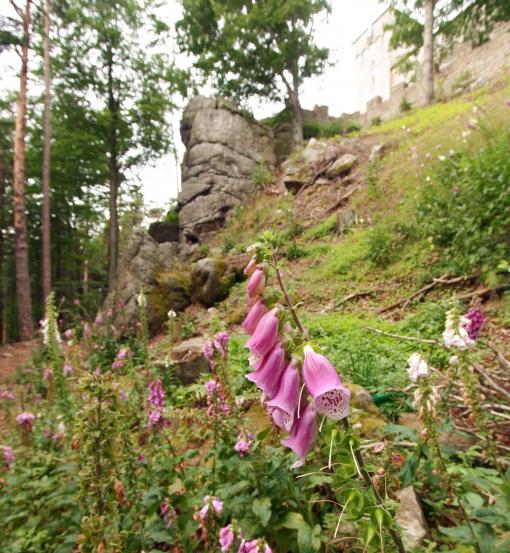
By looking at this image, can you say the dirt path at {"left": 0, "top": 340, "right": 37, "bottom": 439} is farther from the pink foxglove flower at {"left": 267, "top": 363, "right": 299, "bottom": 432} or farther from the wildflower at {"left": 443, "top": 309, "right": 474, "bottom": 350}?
the wildflower at {"left": 443, "top": 309, "right": 474, "bottom": 350}

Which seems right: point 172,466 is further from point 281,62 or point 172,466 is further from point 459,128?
point 281,62

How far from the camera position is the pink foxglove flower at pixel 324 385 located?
A: 33.3 inches

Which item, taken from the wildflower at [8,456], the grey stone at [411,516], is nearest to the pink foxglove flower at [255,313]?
the grey stone at [411,516]

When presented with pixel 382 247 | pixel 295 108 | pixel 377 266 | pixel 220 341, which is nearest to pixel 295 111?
pixel 295 108

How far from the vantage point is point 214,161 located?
637 inches

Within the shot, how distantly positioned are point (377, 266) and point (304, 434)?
605 cm

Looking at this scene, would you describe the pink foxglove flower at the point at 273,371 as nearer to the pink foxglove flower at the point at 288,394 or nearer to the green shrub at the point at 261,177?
the pink foxglove flower at the point at 288,394

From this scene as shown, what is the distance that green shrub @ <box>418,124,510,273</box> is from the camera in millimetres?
4391

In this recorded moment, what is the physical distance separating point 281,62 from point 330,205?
36.7ft

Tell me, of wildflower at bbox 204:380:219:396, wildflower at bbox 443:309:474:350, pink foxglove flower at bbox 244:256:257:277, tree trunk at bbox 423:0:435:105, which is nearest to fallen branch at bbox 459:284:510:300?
wildflower at bbox 443:309:474:350

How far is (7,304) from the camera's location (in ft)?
62.5

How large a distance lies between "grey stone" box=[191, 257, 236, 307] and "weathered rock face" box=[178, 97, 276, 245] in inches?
260

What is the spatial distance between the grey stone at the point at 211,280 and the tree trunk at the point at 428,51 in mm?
14120

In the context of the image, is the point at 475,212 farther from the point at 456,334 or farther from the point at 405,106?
the point at 405,106
